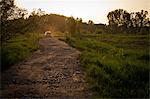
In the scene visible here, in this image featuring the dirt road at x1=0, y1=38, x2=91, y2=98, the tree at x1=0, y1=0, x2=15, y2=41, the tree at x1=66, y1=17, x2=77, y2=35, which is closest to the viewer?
the dirt road at x1=0, y1=38, x2=91, y2=98

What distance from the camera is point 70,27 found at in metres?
47.4

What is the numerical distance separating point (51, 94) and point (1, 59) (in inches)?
164

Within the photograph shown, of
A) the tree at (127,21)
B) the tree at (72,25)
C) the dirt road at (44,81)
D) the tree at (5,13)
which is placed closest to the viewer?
the dirt road at (44,81)

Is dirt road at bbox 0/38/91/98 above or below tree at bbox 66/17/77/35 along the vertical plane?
below

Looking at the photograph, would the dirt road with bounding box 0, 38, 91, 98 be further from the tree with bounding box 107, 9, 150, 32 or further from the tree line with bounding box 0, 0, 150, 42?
the tree with bounding box 107, 9, 150, 32

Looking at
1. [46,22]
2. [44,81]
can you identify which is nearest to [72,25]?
[46,22]

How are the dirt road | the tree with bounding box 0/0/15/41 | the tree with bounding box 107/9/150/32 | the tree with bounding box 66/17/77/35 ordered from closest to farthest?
the dirt road
the tree with bounding box 0/0/15/41
the tree with bounding box 66/17/77/35
the tree with bounding box 107/9/150/32

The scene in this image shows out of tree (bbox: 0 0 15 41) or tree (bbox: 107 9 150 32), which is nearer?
tree (bbox: 0 0 15 41)

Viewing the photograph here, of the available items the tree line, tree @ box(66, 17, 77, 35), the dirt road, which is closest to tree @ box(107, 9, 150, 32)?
the tree line

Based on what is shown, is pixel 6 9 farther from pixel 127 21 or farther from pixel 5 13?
pixel 127 21

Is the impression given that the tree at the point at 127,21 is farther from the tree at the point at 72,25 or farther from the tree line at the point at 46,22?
the tree at the point at 72,25

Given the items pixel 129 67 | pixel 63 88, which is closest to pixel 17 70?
pixel 63 88

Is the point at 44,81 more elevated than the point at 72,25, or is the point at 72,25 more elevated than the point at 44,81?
the point at 72,25

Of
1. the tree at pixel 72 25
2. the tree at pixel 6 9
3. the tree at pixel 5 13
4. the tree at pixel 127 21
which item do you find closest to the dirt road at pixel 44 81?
the tree at pixel 5 13
